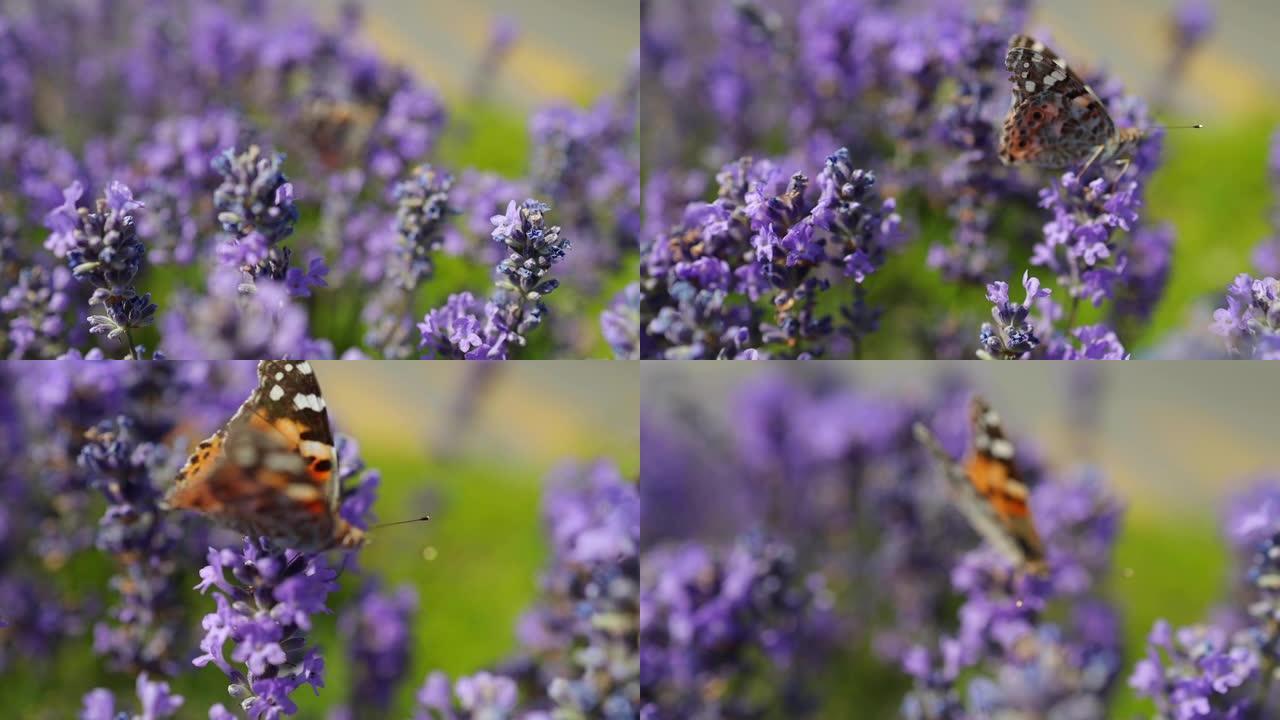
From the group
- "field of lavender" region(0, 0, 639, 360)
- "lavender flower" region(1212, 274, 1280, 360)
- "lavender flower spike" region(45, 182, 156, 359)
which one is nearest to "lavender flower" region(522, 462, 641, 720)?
"field of lavender" region(0, 0, 639, 360)

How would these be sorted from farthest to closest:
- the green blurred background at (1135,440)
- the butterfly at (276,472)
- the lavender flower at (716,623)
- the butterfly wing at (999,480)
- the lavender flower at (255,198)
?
the green blurred background at (1135,440)
the lavender flower at (716,623)
the butterfly wing at (999,480)
the lavender flower at (255,198)
the butterfly at (276,472)

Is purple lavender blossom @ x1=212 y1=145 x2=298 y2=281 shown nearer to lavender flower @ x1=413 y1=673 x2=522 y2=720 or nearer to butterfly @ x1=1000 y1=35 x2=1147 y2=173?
lavender flower @ x1=413 y1=673 x2=522 y2=720

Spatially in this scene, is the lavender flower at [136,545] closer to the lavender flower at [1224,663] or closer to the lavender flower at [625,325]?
the lavender flower at [625,325]

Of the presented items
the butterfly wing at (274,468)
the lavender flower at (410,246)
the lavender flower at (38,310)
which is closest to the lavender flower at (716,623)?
the lavender flower at (410,246)

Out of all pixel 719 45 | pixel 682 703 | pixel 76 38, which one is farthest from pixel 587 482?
pixel 76 38

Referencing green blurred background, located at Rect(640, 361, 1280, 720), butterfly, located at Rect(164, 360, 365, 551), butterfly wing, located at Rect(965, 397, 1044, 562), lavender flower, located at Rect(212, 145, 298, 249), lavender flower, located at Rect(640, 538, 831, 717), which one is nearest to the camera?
butterfly, located at Rect(164, 360, 365, 551)

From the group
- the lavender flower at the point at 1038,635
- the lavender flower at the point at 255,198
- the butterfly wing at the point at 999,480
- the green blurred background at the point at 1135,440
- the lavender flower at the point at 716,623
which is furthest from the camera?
the green blurred background at the point at 1135,440
